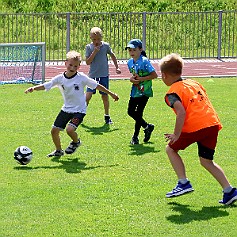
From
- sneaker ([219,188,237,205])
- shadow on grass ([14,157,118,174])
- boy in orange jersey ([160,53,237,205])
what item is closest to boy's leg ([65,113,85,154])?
shadow on grass ([14,157,118,174])

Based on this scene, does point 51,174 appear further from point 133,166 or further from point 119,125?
point 119,125

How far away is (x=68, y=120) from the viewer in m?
11.6

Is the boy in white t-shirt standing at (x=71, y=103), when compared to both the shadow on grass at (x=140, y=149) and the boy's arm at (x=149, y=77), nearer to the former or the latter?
the shadow on grass at (x=140, y=149)

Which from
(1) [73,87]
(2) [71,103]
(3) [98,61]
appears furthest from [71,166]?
(3) [98,61]

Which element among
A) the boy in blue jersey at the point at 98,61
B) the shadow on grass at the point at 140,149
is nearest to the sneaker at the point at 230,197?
the shadow on grass at the point at 140,149

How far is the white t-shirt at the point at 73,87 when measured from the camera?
11.5 meters

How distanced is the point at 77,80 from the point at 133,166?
5.05 ft

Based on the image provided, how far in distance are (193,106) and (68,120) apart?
3.20 m

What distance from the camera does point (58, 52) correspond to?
28.1m

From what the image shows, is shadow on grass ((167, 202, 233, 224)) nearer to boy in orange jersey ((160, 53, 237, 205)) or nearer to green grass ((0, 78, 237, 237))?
green grass ((0, 78, 237, 237))

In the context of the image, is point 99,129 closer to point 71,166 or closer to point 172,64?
point 71,166

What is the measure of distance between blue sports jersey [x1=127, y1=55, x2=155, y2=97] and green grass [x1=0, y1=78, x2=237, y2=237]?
31.4 inches

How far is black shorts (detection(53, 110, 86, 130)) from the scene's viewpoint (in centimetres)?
1150

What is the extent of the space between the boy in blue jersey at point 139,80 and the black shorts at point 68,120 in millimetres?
1333
